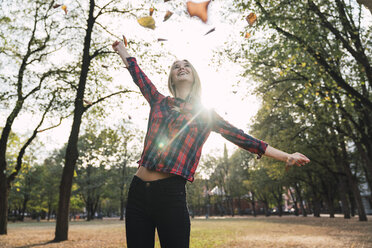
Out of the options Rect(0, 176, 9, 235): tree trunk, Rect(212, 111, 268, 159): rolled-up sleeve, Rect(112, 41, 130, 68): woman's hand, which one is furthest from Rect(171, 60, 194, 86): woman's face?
Rect(0, 176, 9, 235): tree trunk

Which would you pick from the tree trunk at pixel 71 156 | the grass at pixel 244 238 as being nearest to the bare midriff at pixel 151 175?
the grass at pixel 244 238

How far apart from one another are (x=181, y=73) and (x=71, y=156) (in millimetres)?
12822

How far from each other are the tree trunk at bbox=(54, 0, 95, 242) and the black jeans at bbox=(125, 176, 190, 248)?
12.9m

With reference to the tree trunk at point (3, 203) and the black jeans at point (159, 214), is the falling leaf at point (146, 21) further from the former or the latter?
the tree trunk at point (3, 203)

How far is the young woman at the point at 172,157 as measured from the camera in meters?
1.99

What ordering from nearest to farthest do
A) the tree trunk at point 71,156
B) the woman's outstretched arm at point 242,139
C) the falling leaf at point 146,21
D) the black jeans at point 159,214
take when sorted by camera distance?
the black jeans at point 159,214, the woman's outstretched arm at point 242,139, the falling leaf at point 146,21, the tree trunk at point 71,156

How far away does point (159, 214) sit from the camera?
1982 mm

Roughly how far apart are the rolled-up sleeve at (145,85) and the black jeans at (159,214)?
856 millimetres

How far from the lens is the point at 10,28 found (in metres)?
16.8

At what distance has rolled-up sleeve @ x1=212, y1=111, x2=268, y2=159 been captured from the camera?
2.37 metres

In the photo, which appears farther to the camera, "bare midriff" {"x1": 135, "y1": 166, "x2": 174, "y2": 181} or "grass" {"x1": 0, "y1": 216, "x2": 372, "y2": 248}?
"grass" {"x1": 0, "y1": 216, "x2": 372, "y2": 248}

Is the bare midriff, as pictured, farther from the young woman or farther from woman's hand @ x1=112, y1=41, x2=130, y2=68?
woman's hand @ x1=112, y1=41, x2=130, y2=68

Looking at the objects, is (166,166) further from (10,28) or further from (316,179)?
(316,179)

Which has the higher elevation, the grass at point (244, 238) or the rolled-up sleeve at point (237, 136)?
the rolled-up sleeve at point (237, 136)
